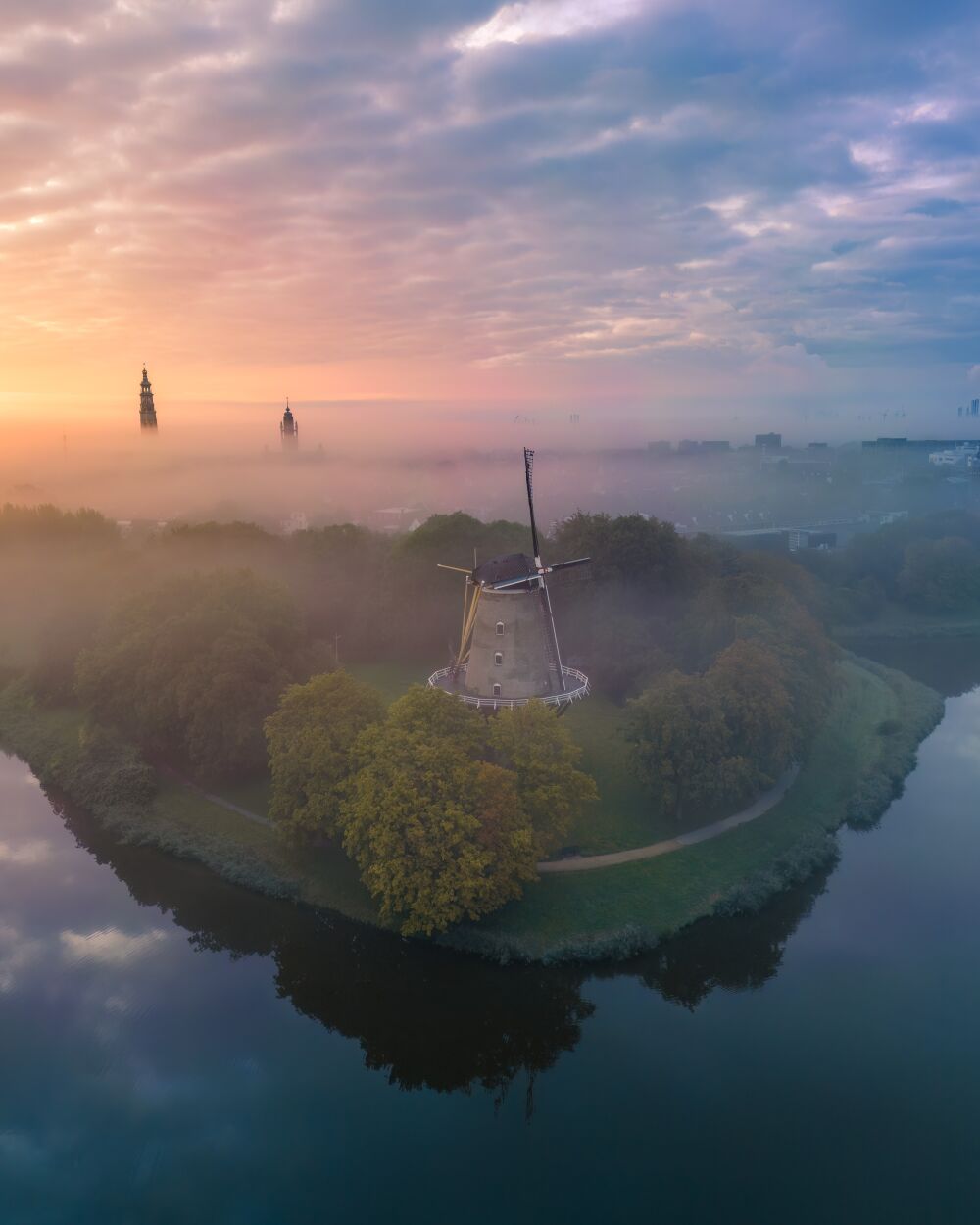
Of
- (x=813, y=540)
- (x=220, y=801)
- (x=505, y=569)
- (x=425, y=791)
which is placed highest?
(x=505, y=569)

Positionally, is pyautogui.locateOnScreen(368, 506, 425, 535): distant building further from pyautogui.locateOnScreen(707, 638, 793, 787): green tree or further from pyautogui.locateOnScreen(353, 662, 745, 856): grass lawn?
pyautogui.locateOnScreen(707, 638, 793, 787): green tree

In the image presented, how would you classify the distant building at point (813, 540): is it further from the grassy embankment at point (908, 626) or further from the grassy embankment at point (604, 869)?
the grassy embankment at point (604, 869)

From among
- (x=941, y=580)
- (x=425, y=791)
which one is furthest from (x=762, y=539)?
(x=425, y=791)

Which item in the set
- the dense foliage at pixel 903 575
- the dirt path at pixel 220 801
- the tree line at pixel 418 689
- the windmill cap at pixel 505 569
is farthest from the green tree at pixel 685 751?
the dense foliage at pixel 903 575

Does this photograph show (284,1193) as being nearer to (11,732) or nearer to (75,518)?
(11,732)

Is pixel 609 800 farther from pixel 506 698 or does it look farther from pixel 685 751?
pixel 506 698

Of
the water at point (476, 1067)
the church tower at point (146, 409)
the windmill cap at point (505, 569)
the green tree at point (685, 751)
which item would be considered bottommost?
the water at point (476, 1067)

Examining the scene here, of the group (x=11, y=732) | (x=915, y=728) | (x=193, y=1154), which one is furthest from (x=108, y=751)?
(x=915, y=728)
